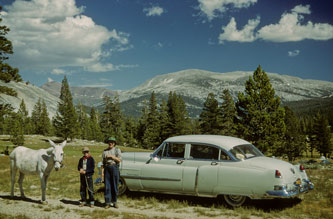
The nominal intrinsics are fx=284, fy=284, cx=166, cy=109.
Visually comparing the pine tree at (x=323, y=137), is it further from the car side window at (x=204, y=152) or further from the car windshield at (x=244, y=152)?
the car side window at (x=204, y=152)

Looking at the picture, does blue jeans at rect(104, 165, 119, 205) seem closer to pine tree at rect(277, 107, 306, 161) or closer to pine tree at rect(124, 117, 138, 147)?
pine tree at rect(277, 107, 306, 161)

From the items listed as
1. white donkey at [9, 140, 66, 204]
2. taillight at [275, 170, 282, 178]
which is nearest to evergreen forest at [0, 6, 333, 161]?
white donkey at [9, 140, 66, 204]

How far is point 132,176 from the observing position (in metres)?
9.88

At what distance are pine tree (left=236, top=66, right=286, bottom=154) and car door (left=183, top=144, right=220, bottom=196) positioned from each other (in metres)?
22.8

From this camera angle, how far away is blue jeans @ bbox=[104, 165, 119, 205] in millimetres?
8836

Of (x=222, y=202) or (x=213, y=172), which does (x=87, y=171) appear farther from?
(x=222, y=202)

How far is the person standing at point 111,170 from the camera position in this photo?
347 inches

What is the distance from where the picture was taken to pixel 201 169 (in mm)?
8633

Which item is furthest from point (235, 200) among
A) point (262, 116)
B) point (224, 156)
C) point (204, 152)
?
point (262, 116)

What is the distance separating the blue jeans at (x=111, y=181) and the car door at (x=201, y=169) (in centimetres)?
216

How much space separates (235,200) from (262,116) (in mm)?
23056

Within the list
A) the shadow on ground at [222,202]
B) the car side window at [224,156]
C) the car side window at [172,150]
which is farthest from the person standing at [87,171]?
the car side window at [224,156]

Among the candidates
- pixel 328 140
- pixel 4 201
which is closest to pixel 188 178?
pixel 4 201

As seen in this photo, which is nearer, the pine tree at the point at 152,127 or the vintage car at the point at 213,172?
the vintage car at the point at 213,172
